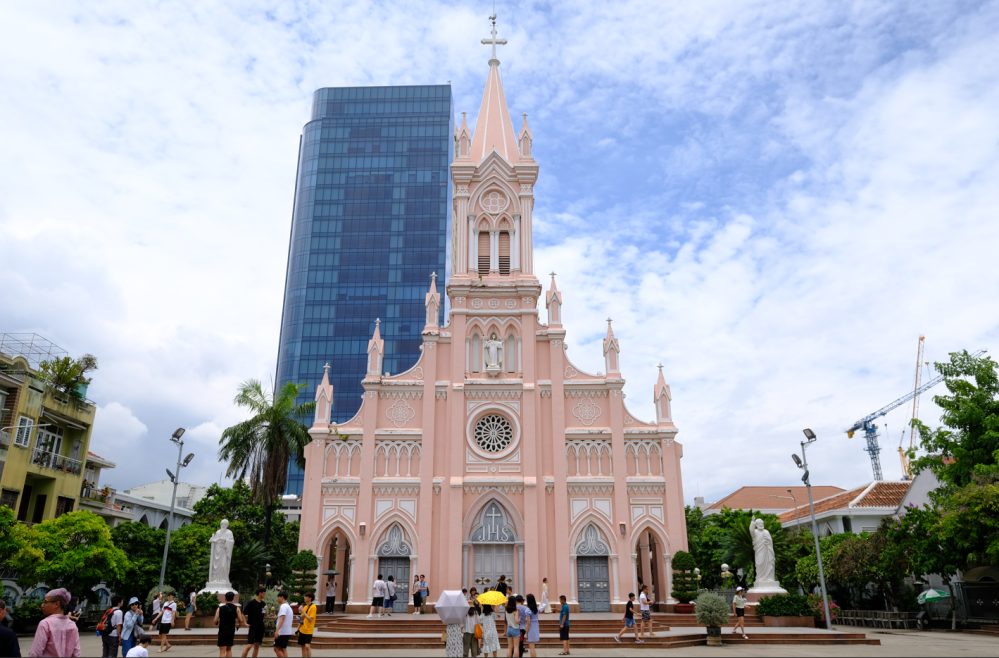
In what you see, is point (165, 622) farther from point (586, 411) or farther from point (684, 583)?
point (684, 583)

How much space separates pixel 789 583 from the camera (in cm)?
3566

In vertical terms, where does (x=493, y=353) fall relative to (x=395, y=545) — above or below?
above

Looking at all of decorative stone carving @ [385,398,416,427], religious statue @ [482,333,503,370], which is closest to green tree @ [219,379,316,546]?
decorative stone carving @ [385,398,416,427]

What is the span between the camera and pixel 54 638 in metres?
8.20

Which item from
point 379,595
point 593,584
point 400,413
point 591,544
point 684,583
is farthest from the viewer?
point 400,413

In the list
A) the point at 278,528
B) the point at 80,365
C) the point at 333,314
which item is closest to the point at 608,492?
the point at 278,528

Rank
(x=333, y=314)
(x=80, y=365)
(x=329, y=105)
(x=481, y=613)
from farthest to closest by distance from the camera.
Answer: (x=329, y=105) < (x=333, y=314) < (x=80, y=365) < (x=481, y=613)

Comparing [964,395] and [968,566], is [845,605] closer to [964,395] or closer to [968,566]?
[968,566]

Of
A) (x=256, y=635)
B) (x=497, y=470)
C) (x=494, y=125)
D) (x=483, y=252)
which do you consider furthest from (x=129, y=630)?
(x=494, y=125)

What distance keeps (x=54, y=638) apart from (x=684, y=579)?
2380cm

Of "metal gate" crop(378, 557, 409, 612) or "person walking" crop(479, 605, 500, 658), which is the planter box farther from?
"metal gate" crop(378, 557, 409, 612)

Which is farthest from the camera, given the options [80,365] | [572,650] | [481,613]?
[80,365]

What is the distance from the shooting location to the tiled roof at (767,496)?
5684 centimetres

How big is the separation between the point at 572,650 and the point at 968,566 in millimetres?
17480
